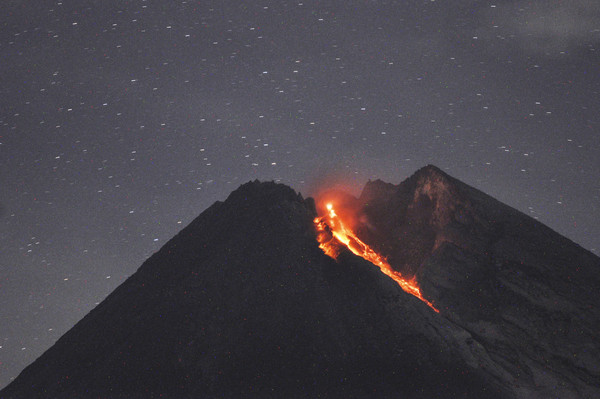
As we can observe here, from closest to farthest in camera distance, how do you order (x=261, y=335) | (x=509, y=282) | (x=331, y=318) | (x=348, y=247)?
(x=261, y=335) < (x=331, y=318) < (x=509, y=282) < (x=348, y=247)

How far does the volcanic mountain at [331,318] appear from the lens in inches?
790

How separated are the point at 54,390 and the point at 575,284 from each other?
32.2 m

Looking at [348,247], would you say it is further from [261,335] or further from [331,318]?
[261,335]

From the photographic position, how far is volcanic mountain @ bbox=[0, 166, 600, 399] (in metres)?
20.1

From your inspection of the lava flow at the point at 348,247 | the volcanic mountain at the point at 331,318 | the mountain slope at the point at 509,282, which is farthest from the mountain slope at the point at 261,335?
the mountain slope at the point at 509,282

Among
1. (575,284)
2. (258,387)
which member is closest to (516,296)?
(575,284)

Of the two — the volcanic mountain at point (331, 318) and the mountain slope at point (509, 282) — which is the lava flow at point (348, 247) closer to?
the volcanic mountain at point (331, 318)

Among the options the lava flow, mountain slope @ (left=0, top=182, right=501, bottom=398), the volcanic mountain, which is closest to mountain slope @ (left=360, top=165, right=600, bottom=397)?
the volcanic mountain

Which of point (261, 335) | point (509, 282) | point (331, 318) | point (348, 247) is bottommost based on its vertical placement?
point (348, 247)

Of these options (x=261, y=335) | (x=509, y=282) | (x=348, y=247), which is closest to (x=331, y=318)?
(x=261, y=335)

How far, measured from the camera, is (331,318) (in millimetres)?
22859

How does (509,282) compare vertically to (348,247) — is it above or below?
above

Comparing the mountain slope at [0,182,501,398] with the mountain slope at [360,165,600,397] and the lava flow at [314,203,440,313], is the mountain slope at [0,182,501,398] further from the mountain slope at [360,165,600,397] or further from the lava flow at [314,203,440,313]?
the mountain slope at [360,165,600,397]

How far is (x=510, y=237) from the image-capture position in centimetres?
2861
